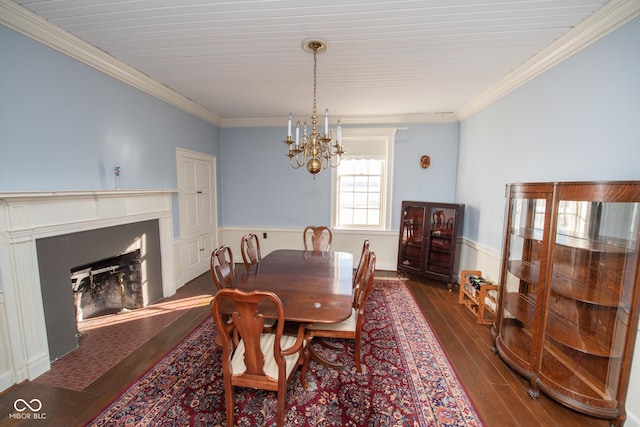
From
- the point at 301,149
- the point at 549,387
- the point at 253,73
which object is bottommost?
the point at 549,387

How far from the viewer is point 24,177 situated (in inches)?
74.8

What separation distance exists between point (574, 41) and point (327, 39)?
192 centimetres

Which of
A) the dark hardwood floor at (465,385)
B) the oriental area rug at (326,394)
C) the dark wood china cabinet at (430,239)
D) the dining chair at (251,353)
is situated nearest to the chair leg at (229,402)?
the dining chair at (251,353)

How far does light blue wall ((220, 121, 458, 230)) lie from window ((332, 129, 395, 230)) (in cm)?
13

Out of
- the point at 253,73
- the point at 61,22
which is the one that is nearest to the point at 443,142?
the point at 253,73

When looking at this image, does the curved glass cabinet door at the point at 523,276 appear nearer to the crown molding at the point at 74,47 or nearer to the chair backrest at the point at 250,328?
the chair backrest at the point at 250,328

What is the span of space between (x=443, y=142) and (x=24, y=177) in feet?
16.2

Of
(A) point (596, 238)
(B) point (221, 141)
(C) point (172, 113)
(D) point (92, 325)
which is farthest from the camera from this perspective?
(B) point (221, 141)

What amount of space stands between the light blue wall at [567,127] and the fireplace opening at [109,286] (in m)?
4.38

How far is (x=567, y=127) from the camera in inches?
82.1

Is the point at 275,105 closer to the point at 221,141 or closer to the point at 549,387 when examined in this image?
the point at 221,141

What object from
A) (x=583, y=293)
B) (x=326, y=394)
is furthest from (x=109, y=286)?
(x=583, y=293)

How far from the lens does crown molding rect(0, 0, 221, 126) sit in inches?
69.9

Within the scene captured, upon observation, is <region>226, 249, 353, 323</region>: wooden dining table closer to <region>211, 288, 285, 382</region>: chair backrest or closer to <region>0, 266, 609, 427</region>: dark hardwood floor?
<region>211, 288, 285, 382</region>: chair backrest
